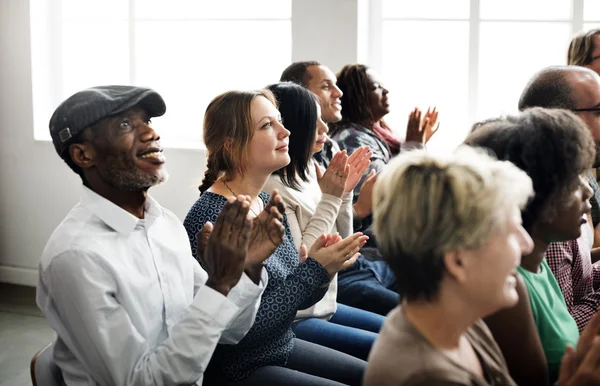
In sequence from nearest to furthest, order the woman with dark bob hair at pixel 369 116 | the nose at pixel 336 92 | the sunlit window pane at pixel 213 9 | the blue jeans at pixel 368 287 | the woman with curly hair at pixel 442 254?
the woman with curly hair at pixel 442 254, the blue jeans at pixel 368 287, the nose at pixel 336 92, the woman with dark bob hair at pixel 369 116, the sunlit window pane at pixel 213 9

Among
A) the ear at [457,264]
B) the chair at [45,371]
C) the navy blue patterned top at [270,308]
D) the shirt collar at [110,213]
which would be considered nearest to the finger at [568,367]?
the ear at [457,264]

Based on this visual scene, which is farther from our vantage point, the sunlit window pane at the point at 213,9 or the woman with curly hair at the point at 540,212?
the sunlit window pane at the point at 213,9

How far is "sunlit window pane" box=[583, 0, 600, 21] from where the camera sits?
4371mm

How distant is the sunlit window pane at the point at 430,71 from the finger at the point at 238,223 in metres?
3.04

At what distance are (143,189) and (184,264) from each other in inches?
8.4

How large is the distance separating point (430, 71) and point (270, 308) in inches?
115

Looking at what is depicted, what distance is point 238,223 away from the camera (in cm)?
164

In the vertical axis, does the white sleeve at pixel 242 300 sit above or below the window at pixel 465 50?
below

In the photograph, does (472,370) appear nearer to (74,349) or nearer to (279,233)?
(279,233)

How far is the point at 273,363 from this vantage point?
2100 mm

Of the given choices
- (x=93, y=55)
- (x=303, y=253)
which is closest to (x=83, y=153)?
(x=303, y=253)

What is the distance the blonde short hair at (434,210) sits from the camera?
119 centimetres

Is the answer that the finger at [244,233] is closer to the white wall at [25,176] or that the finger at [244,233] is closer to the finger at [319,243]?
the finger at [319,243]

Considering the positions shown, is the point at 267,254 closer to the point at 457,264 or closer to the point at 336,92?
the point at 457,264
